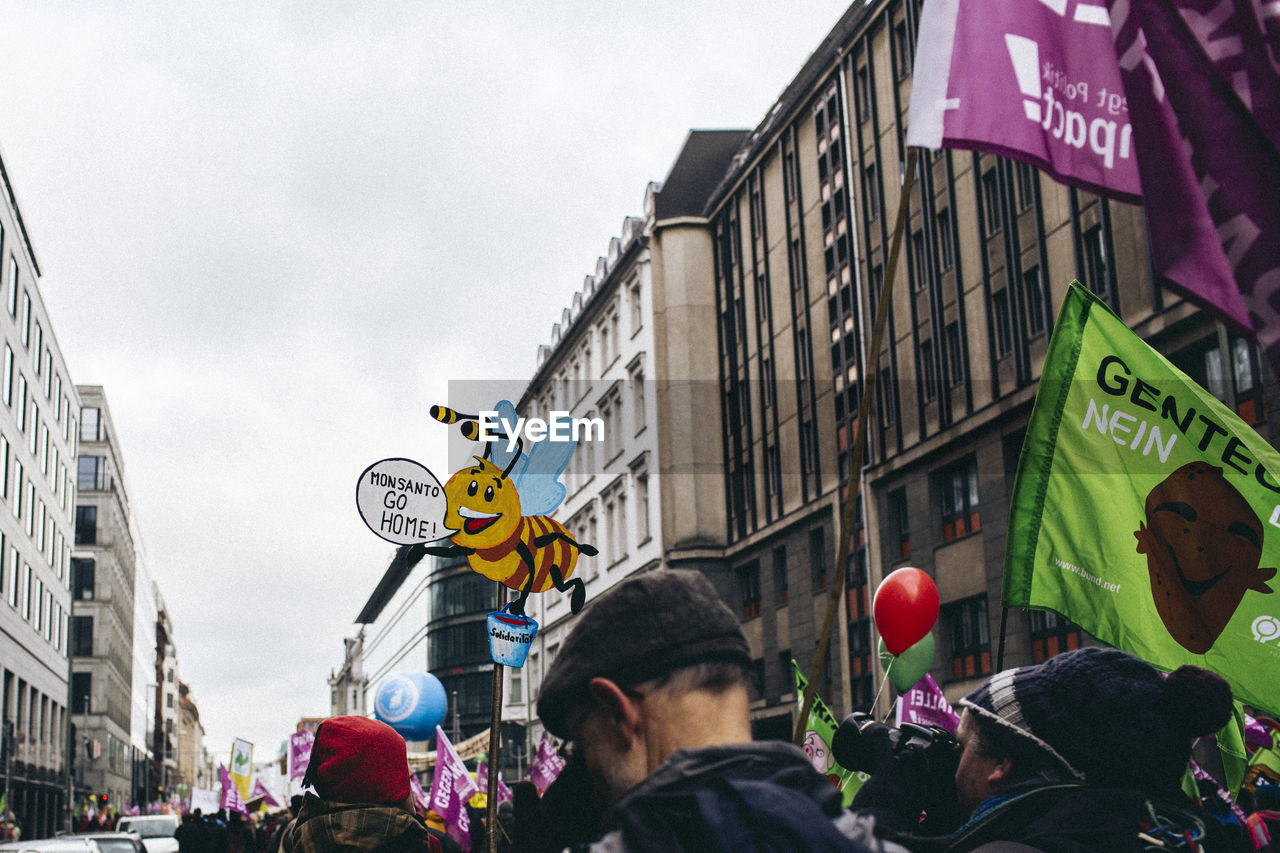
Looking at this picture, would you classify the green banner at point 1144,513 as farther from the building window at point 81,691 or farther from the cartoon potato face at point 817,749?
the building window at point 81,691

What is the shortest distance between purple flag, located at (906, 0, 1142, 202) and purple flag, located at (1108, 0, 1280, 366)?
108cm

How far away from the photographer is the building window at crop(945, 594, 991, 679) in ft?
89.4

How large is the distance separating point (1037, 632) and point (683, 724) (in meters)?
24.3

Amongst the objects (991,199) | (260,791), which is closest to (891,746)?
(991,199)

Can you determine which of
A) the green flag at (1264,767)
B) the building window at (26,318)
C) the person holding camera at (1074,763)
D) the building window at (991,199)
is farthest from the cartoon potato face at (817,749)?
the building window at (26,318)

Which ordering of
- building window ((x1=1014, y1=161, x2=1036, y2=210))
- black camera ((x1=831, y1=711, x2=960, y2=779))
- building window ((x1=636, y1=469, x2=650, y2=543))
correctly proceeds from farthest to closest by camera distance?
building window ((x1=636, y1=469, x2=650, y2=543)) → building window ((x1=1014, y1=161, x2=1036, y2=210)) → black camera ((x1=831, y1=711, x2=960, y2=779))

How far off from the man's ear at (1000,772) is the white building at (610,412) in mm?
39946

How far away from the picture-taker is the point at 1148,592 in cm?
540

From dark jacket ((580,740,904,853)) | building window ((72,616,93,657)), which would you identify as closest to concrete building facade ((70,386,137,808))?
building window ((72,616,93,657))

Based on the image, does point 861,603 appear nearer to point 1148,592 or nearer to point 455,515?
point 455,515

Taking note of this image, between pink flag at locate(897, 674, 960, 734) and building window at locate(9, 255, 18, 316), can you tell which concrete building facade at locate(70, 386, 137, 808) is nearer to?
building window at locate(9, 255, 18, 316)

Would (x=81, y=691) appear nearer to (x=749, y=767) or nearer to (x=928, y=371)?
(x=928, y=371)

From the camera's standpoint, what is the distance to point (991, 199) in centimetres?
2756

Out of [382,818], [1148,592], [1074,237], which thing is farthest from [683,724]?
[1074,237]
